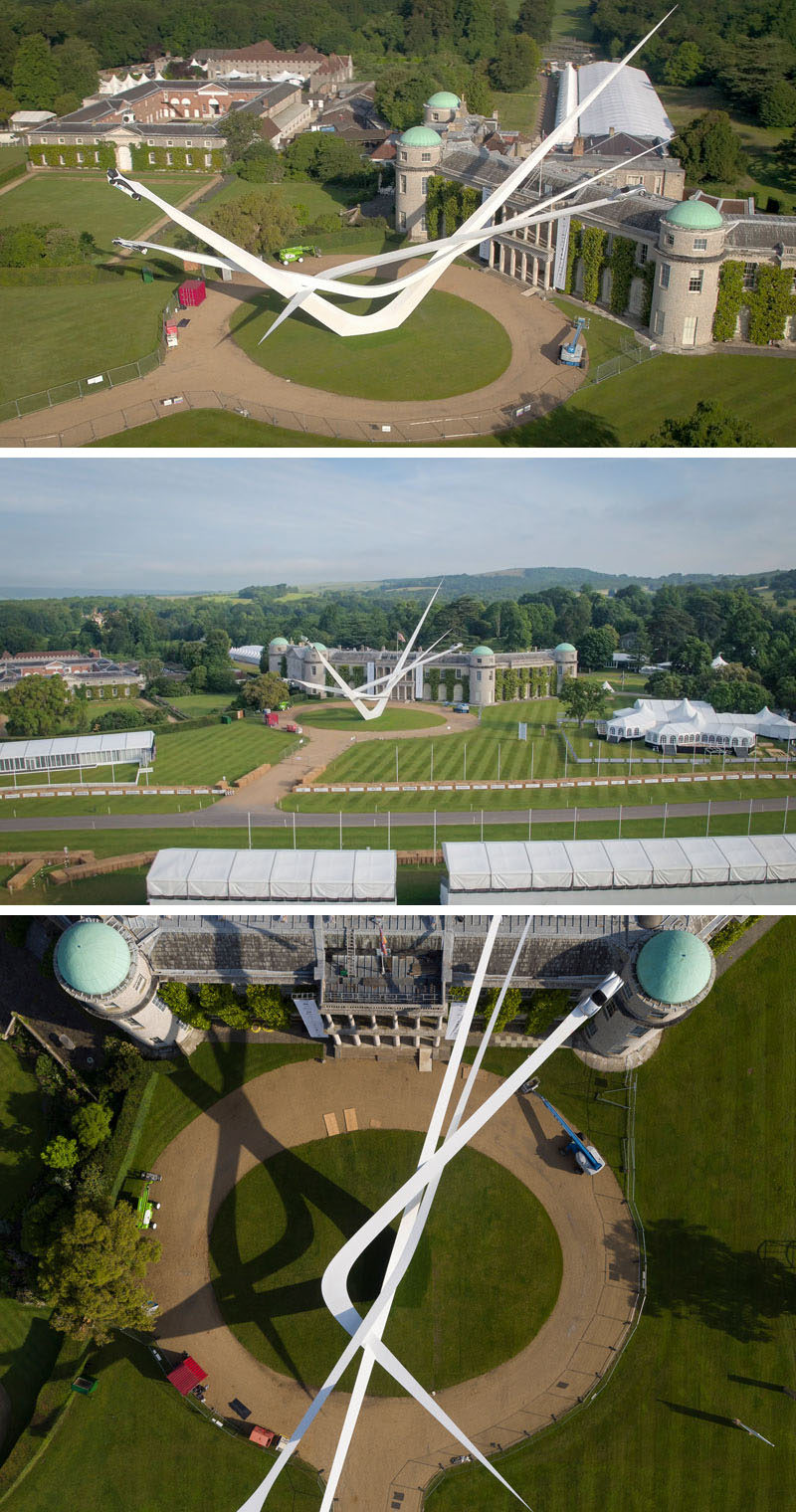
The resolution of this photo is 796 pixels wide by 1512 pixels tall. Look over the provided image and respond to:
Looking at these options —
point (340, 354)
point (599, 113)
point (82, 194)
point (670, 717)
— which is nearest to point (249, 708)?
point (670, 717)

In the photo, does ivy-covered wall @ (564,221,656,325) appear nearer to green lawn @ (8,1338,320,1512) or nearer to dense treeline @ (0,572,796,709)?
dense treeline @ (0,572,796,709)

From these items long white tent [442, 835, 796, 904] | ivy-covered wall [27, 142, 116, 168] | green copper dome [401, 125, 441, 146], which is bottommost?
long white tent [442, 835, 796, 904]

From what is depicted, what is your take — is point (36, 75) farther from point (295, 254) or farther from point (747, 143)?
point (747, 143)

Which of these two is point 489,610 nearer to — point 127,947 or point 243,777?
point 243,777

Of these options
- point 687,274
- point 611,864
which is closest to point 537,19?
point 687,274

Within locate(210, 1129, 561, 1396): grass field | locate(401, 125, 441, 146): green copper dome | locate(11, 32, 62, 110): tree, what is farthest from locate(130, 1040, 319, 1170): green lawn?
locate(11, 32, 62, 110): tree
